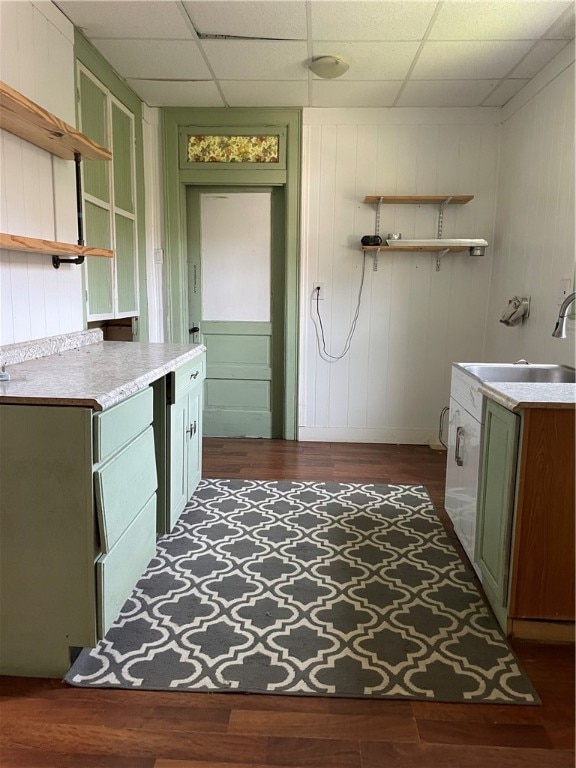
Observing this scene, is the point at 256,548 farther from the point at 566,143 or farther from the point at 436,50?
the point at 436,50

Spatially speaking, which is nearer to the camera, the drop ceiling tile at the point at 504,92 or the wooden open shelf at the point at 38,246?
the wooden open shelf at the point at 38,246

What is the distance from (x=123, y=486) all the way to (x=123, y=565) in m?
0.28

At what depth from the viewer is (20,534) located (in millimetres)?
1632

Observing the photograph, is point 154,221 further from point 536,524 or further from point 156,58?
point 536,524

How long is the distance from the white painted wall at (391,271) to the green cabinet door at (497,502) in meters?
2.18

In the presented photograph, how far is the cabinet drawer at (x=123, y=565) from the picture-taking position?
5.49ft

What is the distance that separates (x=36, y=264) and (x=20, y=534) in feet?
4.38

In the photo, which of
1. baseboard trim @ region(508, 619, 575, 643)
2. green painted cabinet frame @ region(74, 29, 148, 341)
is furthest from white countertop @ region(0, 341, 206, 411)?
baseboard trim @ region(508, 619, 575, 643)

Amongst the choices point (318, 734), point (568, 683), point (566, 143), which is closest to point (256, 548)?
point (318, 734)

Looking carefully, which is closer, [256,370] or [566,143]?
[566,143]

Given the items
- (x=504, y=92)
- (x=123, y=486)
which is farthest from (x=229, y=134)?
(x=123, y=486)

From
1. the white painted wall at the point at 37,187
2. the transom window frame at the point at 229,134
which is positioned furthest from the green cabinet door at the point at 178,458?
the transom window frame at the point at 229,134

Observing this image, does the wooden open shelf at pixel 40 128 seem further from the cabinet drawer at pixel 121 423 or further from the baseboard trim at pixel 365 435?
the baseboard trim at pixel 365 435

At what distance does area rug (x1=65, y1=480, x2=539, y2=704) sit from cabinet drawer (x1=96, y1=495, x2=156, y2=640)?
171mm
